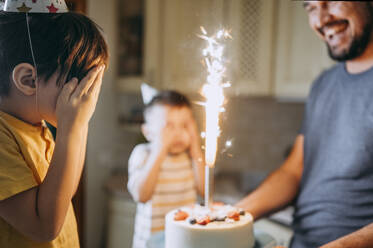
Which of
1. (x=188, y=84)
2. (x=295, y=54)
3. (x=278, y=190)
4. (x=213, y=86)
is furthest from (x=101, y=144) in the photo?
(x=213, y=86)

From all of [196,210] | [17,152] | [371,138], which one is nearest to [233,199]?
[371,138]

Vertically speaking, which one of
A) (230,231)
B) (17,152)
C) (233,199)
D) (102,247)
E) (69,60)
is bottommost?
(102,247)

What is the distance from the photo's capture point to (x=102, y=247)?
1949 millimetres

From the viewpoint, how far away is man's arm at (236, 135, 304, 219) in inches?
36.3

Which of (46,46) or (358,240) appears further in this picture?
(358,240)

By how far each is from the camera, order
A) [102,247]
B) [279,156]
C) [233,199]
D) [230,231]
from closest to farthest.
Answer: [230,231] < [233,199] < [102,247] < [279,156]

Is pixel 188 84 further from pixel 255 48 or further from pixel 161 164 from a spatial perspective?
pixel 161 164

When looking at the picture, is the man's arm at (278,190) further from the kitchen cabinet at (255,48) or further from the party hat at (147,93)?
the kitchen cabinet at (255,48)

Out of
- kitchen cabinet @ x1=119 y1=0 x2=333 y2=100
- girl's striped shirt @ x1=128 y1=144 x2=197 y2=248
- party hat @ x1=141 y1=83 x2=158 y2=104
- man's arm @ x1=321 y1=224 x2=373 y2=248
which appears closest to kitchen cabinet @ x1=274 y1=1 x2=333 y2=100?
kitchen cabinet @ x1=119 y1=0 x2=333 y2=100

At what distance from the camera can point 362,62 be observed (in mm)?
987

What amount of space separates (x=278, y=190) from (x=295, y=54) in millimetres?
1048

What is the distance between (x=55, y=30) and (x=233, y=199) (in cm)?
150

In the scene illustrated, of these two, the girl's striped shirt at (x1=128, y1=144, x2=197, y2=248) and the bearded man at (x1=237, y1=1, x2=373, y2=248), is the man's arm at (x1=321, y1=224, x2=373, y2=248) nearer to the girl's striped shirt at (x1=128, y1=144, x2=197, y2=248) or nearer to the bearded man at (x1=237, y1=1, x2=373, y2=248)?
the bearded man at (x1=237, y1=1, x2=373, y2=248)

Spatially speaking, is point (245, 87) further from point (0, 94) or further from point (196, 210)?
point (0, 94)
